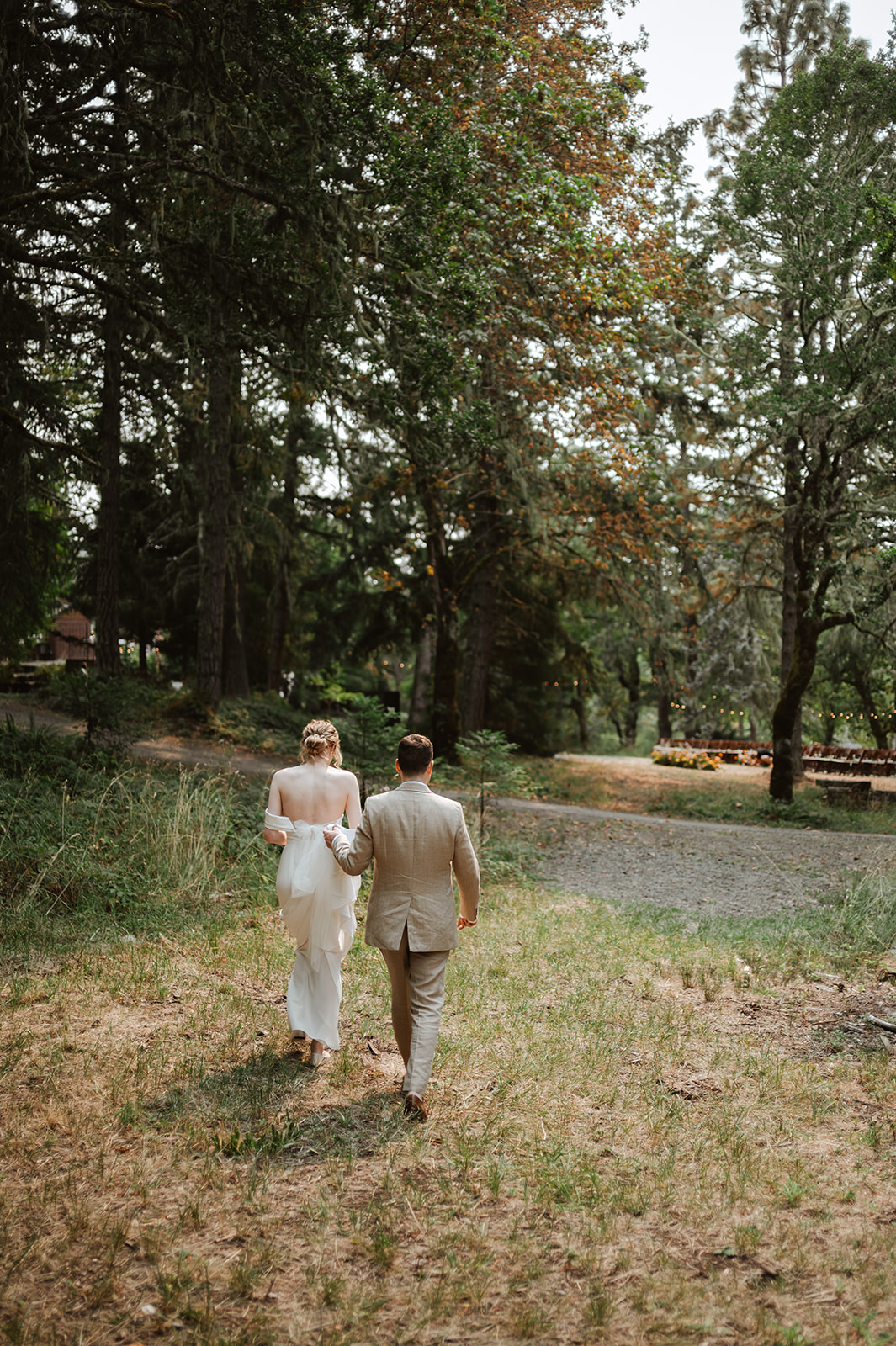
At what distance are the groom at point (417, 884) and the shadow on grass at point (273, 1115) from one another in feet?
0.80

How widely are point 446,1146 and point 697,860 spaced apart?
8.86 metres

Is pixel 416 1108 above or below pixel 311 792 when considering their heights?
below

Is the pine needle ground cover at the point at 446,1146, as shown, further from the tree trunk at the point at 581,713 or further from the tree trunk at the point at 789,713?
the tree trunk at the point at 581,713

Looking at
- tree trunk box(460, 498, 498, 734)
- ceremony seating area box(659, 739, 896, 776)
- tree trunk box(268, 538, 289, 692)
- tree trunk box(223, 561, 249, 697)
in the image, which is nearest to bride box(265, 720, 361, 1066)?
tree trunk box(460, 498, 498, 734)

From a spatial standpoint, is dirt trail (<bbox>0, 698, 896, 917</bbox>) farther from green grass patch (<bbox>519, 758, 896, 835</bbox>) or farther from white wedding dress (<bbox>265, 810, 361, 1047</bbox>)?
white wedding dress (<bbox>265, 810, 361, 1047</bbox>)

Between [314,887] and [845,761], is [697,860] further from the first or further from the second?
[845,761]

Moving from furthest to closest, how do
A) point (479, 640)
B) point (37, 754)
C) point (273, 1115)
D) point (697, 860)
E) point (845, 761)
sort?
point (845, 761), point (479, 640), point (697, 860), point (37, 754), point (273, 1115)

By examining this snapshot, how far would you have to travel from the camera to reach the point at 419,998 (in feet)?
14.7

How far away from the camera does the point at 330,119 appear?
10.3 metres

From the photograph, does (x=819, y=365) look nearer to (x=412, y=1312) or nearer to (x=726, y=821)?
(x=726, y=821)

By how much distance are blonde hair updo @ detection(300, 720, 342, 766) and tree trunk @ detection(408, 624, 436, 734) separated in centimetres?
1829

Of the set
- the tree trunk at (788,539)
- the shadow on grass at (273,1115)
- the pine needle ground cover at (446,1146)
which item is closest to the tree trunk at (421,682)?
the tree trunk at (788,539)

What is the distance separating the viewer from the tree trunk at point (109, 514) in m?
16.9

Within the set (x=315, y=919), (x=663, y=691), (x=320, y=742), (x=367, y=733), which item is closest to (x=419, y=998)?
(x=315, y=919)
